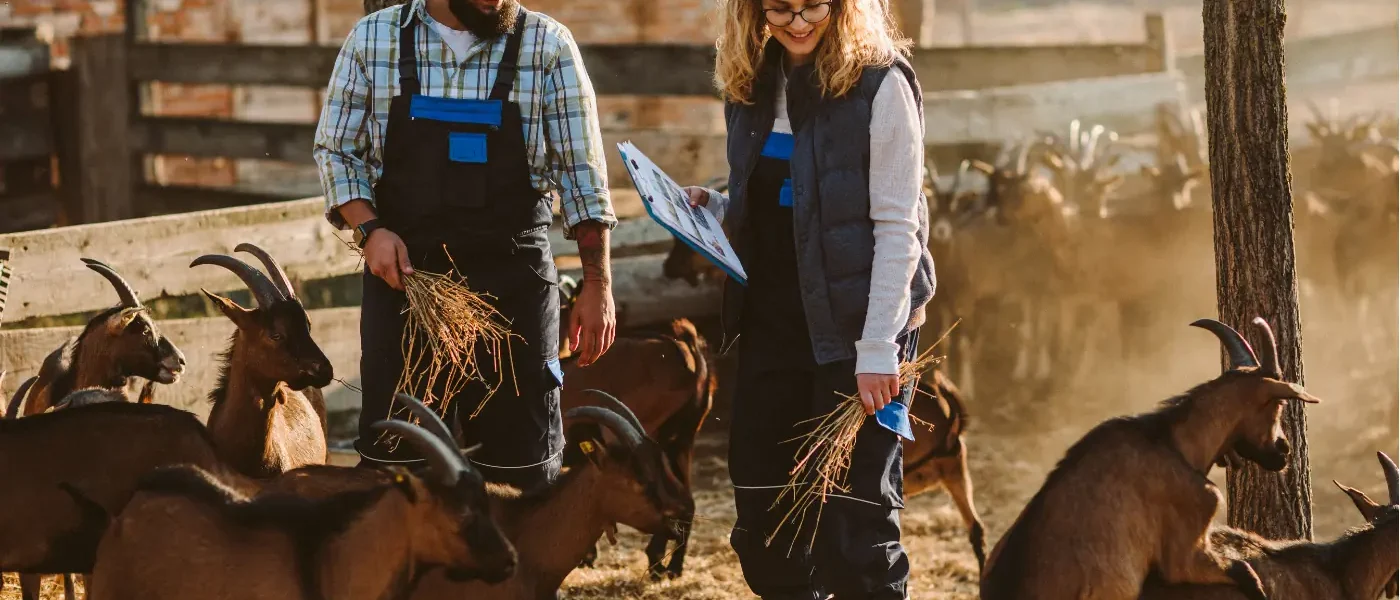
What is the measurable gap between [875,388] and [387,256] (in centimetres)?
146

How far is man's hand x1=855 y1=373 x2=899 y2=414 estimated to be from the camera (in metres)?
4.61

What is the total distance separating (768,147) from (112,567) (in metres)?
2.20

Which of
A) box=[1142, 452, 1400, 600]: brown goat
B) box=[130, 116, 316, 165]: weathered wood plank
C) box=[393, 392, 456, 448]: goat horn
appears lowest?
box=[1142, 452, 1400, 600]: brown goat

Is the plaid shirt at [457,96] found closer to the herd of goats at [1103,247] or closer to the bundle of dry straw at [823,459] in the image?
the bundle of dry straw at [823,459]

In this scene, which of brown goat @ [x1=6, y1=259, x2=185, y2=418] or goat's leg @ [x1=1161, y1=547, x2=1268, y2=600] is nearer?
goat's leg @ [x1=1161, y1=547, x2=1268, y2=600]

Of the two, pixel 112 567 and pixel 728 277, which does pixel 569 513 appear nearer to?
pixel 728 277

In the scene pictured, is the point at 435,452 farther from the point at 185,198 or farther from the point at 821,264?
the point at 185,198

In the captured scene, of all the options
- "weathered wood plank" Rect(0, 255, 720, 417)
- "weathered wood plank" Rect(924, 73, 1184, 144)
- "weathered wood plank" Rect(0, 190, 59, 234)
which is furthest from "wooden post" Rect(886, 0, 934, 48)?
"weathered wood plank" Rect(0, 190, 59, 234)

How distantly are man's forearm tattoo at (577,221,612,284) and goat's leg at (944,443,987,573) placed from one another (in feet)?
10.1

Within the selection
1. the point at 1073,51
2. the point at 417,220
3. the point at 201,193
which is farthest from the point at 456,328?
the point at 1073,51

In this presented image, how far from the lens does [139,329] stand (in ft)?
21.4

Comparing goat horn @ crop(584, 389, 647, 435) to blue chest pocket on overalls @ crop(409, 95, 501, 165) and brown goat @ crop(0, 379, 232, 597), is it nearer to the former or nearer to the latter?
blue chest pocket on overalls @ crop(409, 95, 501, 165)

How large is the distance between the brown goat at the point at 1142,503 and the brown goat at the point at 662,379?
8.86ft

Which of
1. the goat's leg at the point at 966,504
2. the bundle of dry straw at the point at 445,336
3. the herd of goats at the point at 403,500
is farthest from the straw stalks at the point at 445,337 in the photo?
the goat's leg at the point at 966,504
